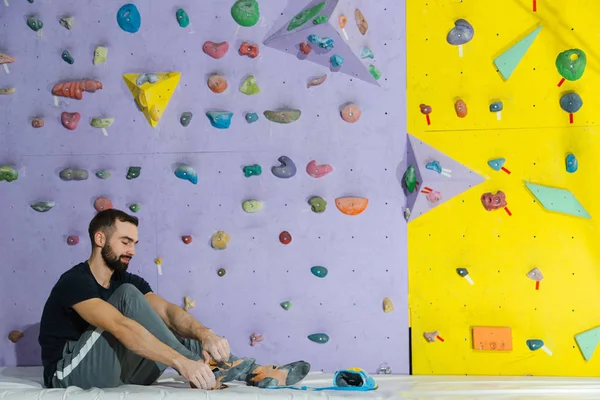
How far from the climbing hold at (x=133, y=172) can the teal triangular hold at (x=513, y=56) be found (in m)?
1.71

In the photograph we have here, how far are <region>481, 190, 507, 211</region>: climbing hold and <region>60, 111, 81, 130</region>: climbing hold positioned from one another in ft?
6.35

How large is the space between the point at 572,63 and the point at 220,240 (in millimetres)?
1747

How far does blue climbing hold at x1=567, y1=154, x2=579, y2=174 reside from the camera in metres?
2.99

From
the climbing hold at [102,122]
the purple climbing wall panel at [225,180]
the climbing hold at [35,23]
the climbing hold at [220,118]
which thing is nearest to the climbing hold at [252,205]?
the purple climbing wall panel at [225,180]

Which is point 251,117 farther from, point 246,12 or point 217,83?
point 246,12

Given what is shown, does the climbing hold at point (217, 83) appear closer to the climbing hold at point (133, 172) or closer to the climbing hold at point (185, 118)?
the climbing hold at point (185, 118)

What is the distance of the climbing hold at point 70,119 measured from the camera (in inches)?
130

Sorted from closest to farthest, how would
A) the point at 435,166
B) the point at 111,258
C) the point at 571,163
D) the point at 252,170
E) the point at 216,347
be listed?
the point at 216,347 < the point at 111,258 < the point at 571,163 < the point at 435,166 < the point at 252,170

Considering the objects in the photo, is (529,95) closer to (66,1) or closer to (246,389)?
(246,389)

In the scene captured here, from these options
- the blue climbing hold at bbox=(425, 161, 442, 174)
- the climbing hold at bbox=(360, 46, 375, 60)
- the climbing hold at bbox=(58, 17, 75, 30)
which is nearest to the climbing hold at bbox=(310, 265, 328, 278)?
the blue climbing hold at bbox=(425, 161, 442, 174)

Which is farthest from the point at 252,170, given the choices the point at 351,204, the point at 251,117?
the point at 351,204

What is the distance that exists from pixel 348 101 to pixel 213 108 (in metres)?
0.63

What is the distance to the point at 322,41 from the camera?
3133 millimetres

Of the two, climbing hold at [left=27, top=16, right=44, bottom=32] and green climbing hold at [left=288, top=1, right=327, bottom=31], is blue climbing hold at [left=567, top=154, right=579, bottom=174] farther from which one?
climbing hold at [left=27, top=16, right=44, bottom=32]
